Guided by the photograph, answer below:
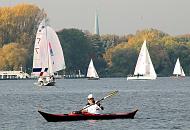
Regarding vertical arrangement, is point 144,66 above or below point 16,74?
above

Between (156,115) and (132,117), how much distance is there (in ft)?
18.2

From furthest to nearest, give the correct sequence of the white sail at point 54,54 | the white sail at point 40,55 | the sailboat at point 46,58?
the white sail at point 54,54
the sailboat at point 46,58
the white sail at point 40,55

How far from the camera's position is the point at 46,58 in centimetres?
12044

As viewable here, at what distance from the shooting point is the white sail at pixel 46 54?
11981 cm

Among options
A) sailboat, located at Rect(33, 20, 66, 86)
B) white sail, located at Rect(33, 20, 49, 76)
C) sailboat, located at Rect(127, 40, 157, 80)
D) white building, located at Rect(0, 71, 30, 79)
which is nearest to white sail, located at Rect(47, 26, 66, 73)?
sailboat, located at Rect(33, 20, 66, 86)

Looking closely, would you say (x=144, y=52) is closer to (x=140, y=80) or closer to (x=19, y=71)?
(x=140, y=80)

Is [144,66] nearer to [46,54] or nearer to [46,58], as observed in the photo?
[46,54]

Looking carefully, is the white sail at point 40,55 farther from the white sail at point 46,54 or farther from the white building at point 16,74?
the white building at point 16,74

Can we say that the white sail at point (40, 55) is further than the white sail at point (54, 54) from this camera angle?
No

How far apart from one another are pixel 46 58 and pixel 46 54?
29.4 inches

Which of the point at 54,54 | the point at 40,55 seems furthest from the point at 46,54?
the point at 54,54

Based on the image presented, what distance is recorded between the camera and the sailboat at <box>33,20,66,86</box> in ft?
393

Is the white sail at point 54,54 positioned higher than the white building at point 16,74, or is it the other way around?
the white sail at point 54,54

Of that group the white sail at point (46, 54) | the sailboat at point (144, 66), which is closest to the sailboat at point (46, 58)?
the white sail at point (46, 54)
